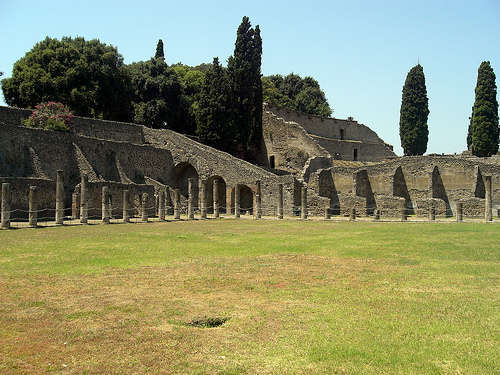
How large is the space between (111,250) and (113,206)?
709 inches

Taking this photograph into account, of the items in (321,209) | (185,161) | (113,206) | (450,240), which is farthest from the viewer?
(185,161)

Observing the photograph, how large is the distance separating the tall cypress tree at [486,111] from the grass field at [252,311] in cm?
3842

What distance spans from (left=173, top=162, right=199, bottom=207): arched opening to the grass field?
1130 inches

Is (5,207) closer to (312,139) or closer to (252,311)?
(252,311)

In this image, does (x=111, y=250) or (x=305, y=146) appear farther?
(x=305, y=146)

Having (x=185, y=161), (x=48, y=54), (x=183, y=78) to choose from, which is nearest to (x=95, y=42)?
(x=48, y=54)

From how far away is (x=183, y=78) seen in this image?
185 ft

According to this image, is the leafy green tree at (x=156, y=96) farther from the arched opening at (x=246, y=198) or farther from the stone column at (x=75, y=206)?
the stone column at (x=75, y=206)

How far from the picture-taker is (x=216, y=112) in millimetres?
44500

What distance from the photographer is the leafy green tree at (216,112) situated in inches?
1746

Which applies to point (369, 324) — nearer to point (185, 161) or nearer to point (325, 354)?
point (325, 354)

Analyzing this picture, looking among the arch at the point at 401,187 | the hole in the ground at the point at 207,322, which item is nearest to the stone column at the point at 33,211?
the hole in the ground at the point at 207,322

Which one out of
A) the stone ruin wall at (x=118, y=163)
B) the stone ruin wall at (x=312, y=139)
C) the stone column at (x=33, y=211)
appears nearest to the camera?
the stone column at (x=33, y=211)

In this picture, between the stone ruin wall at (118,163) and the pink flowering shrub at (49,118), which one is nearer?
the stone ruin wall at (118,163)
